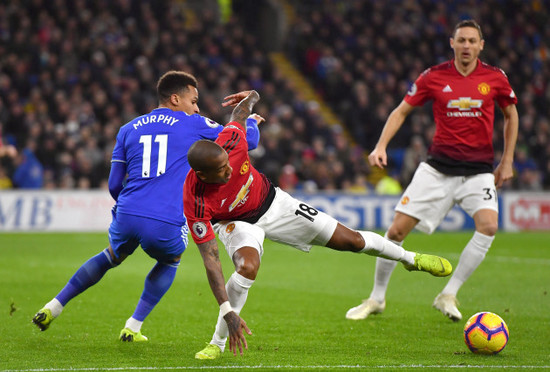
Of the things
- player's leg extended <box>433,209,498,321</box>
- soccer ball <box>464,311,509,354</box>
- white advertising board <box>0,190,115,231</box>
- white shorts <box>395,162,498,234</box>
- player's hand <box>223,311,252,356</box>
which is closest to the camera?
player's hand <box>223,311,252,356</box>

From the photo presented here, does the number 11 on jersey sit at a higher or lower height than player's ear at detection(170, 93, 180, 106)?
lower

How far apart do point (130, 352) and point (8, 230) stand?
12.5 m

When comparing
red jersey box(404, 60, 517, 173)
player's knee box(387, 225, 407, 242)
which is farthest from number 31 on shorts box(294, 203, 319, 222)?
red jersey box(404, 60, 517, 173)

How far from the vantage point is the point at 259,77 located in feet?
74.8

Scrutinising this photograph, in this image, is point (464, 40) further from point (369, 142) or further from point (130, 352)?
point (369, 142)

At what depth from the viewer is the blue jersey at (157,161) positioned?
247 inches

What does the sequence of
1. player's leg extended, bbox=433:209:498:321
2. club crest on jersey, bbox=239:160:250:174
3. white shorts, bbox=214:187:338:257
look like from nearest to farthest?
club crest on jersey, bbox=239:160:250:174 → white shorts, bbox=214:187:338:257 → player's leg extended, bbox=433:209:498:321

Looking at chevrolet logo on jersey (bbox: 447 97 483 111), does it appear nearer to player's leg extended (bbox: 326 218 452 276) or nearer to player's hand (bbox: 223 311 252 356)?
player's leg extended (bbox: 326 218 452 276)

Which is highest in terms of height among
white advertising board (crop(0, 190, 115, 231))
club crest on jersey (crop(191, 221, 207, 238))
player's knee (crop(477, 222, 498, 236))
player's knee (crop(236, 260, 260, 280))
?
club crest on jersey (crop(191, 221, 207, 238))

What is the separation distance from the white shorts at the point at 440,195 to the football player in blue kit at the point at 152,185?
6.84 ft

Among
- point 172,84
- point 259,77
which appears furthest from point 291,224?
point 259,77

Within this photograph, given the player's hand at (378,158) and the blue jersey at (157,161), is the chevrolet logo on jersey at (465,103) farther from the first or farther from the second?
the blue jersey at (157,161)

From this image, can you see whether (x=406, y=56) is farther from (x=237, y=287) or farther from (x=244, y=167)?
(x=237, y=287)

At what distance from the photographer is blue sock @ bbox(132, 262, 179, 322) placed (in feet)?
21.6
